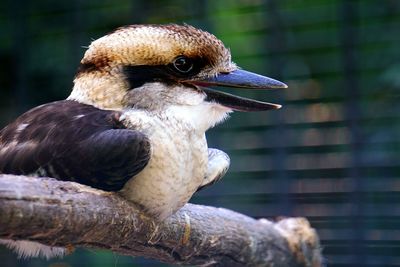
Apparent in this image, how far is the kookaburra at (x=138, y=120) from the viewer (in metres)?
1.78

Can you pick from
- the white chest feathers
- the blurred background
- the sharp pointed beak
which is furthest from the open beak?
the blurred background

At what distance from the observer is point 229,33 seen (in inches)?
136

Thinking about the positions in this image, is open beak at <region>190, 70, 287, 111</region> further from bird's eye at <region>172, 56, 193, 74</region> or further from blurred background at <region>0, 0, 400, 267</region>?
blurred background at <region>0, 0, 400, 267</region>

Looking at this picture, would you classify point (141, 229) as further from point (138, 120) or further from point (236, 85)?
point (236, 85)

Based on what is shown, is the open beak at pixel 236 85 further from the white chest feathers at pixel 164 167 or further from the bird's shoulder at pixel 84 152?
the bird's shoulder at pixel 84 152

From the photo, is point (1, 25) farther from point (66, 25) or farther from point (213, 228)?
point (213, 228)

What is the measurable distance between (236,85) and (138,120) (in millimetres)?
242

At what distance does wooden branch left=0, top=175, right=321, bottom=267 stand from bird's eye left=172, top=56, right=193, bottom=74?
0.91 feet

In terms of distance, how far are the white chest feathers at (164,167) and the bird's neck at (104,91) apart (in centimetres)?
5

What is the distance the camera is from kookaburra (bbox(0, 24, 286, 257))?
178 centimetres

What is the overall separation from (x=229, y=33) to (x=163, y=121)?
5.38 ft

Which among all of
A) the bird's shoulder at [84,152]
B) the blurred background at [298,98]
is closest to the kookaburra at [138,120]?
the bird's shoulder at [84,152]

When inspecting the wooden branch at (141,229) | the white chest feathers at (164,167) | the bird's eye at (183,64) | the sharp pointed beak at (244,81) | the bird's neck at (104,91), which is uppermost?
the bird's eye at (183,64)

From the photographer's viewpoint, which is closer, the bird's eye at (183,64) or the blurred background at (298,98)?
the bird's eye at (183,64)
